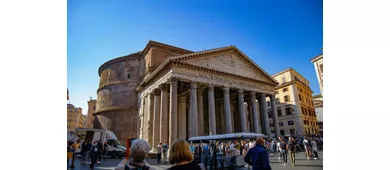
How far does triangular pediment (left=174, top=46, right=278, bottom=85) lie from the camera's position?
14400 millimetres

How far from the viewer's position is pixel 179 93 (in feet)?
59.0

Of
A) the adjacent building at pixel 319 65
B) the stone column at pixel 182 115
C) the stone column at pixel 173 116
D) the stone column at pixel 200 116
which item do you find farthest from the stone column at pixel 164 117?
the adjacent building at pixel 319 65

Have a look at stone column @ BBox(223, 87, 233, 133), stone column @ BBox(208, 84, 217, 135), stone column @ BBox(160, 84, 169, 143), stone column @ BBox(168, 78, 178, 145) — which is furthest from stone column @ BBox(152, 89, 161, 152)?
stone column @ BBox(223, 87, 233, 133)

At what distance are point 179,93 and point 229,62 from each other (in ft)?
16.7

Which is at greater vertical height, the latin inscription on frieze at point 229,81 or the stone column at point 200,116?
the latin inscription on frieze at point 229,81

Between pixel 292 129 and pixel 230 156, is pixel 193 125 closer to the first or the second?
pixel 230 156

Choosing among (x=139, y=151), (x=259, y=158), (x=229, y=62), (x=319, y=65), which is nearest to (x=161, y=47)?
(x=229, y=62)

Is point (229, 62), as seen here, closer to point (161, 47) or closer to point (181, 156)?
point (161, 47)

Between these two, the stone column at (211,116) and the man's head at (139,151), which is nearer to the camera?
the man's head at (139,151)

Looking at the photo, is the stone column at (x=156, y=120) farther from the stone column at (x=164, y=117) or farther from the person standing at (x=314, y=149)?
the person standing at (x=314, y=149)

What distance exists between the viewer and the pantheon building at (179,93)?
13.6m

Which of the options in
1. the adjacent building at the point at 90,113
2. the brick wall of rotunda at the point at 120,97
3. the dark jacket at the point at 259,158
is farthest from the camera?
the adjacent building at the point at 90,113
